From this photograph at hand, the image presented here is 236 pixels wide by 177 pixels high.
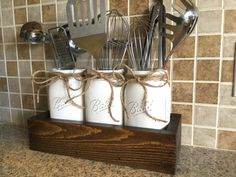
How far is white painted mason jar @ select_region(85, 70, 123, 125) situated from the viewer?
0.48 metres

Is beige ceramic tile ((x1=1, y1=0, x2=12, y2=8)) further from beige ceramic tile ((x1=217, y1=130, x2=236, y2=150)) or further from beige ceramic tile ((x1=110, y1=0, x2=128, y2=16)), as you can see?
beige ceramic tile ((x1=217, y1=130, x2=236, y2=150))

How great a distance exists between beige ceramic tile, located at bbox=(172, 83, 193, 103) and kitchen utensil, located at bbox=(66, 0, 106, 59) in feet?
0.72

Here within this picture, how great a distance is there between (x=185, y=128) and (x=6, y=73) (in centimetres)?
60

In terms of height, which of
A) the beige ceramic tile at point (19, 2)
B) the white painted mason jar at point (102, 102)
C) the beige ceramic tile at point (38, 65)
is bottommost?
the white painted mason jar at point (102, 102)

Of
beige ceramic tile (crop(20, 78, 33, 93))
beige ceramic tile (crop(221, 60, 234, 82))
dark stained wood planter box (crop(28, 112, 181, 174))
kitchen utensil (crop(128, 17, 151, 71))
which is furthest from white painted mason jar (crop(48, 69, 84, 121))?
beige ceramic tile (crop(221, 60, 234, 82))

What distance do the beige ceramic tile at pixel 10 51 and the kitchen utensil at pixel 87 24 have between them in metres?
0.33

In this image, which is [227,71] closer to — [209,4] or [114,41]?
[209,4]

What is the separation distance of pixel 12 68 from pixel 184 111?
0.56m

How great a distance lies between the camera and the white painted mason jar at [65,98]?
520 millimetres

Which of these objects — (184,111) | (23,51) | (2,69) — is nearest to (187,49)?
(184,111)

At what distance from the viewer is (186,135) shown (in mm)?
578

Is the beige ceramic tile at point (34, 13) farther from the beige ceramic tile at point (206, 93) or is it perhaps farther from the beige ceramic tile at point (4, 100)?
the beige ceramic tile at point (206, 93)

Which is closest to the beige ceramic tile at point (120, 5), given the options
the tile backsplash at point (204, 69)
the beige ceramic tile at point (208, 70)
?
the tile backsplash at point (204, 69)

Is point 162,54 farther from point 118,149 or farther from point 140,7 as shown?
point 118,149
